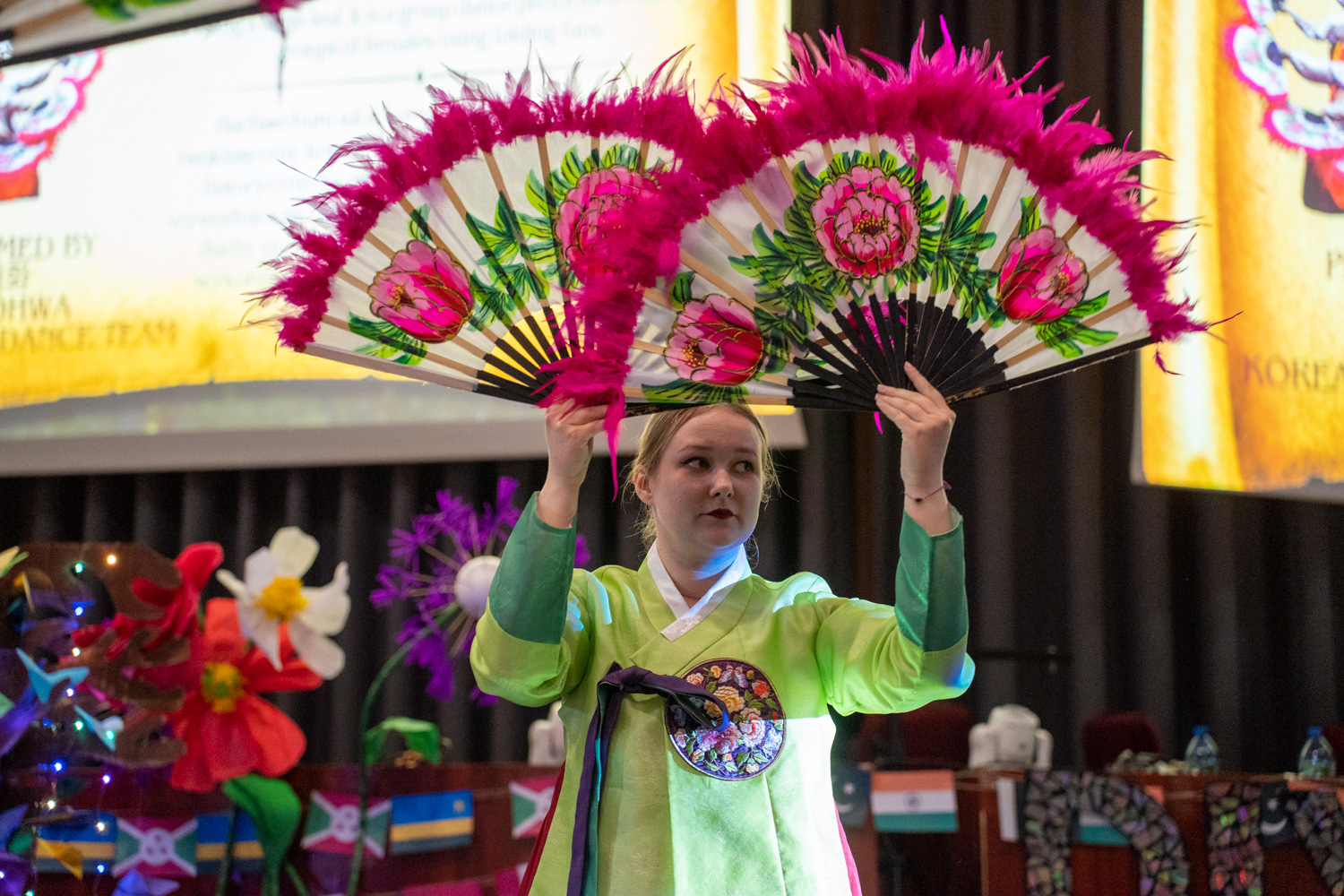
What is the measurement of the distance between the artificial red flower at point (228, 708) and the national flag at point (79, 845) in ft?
0.46

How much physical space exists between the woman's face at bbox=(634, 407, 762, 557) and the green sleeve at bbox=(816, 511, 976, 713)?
185 mm

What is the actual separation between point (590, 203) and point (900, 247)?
325 mm

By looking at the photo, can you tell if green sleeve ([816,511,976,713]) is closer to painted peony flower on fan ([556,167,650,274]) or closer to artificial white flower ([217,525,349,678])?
painted peony flower on fan ([556,167,650,274])

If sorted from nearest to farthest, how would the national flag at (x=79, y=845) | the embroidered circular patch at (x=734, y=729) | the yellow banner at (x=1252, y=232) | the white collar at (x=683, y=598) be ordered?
the embroidered circular patch at (x=734, y=729), the white collar at (x=683, y=598), the national flag at (x=79, y=845), the yellow banner at (x=1252, y=232)

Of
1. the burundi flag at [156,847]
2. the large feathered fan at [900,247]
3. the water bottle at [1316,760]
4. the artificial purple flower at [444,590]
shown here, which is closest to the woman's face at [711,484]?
the large feathered fan at [900,247]

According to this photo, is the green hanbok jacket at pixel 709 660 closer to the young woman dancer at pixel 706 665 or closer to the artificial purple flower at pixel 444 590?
the young woman dancer at pixel 706 665

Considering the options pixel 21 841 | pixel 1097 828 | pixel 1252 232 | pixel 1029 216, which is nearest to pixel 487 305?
pixel 1029 216

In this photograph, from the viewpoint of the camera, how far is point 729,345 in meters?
1.25

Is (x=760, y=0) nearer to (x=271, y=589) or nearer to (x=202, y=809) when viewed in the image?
(x=271, y=589)

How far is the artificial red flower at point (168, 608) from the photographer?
2.07m

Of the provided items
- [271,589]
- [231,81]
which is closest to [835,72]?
[271,589]

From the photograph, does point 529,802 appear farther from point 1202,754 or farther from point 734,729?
point 1202,754

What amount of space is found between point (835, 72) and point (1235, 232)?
2.17 m

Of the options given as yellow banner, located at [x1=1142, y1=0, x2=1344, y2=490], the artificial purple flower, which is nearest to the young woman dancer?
the artificial purple flower
